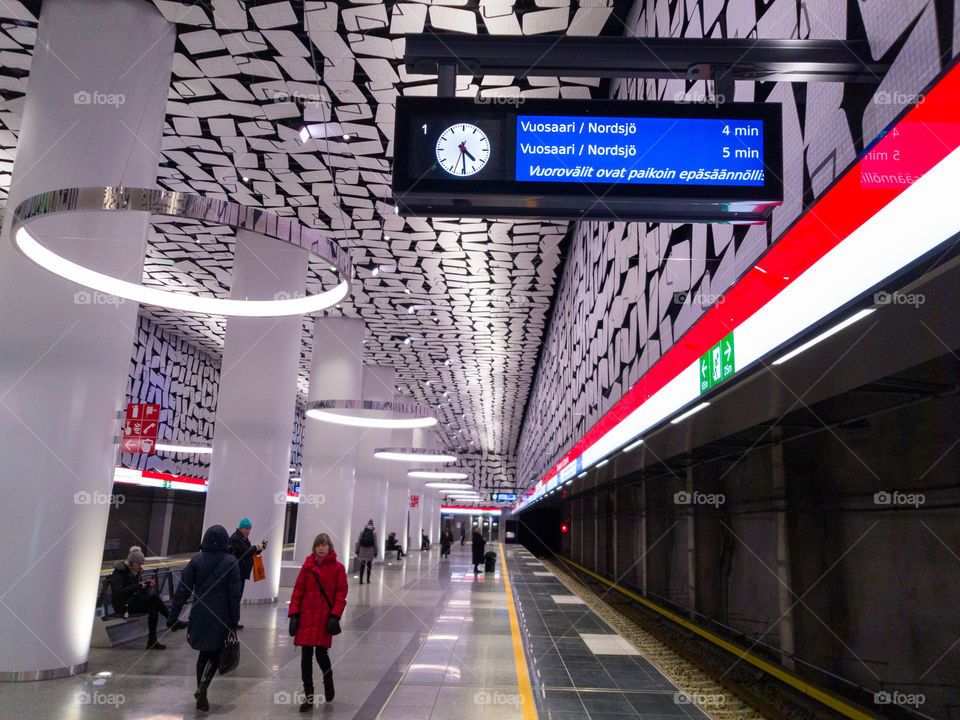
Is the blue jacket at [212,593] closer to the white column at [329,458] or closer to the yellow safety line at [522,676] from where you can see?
the yellow safety line at [522,676]

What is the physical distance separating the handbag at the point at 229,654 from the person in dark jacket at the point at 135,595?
3.36 meters

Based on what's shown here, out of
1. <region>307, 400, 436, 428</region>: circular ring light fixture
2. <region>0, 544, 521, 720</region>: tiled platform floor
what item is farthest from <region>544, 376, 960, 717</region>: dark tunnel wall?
<region>307, 400, 436, 428</region>: circular ring light fixture

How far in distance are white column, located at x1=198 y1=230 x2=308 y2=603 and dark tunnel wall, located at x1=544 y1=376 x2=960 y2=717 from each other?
316 inches

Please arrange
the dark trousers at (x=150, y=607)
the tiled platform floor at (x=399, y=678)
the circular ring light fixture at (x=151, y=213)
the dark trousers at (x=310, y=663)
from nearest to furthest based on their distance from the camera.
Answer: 1. the circular ring light fixture at (x=151, y=213)
2. the tiled platform floor at (x=399, y=678)
3. the dark trousers at (x=310, y=663)
4. the dark trousers at (x=150, y=607)

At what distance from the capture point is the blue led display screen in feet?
13.1

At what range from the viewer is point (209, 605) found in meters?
6.41

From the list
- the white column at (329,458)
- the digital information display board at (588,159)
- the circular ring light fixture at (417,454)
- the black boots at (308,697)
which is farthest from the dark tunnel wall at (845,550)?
the circular ring light fixture at (417,454)

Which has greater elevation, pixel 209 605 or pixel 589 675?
pixel 209 605

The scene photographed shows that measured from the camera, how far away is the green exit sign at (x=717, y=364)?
4727 millimetres

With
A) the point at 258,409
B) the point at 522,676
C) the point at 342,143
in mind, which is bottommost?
the point at 522,676

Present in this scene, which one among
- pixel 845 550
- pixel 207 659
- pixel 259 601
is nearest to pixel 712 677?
pixel 845 550

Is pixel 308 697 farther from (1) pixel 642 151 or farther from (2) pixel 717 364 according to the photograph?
(1) pixel 642 151

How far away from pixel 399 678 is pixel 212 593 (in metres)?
2.44

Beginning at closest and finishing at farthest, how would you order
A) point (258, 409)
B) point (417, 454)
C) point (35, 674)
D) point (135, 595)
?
1. point (35, 674)
2. point (135, 595)
3. point (258, 409)
4. point (417, 454)
